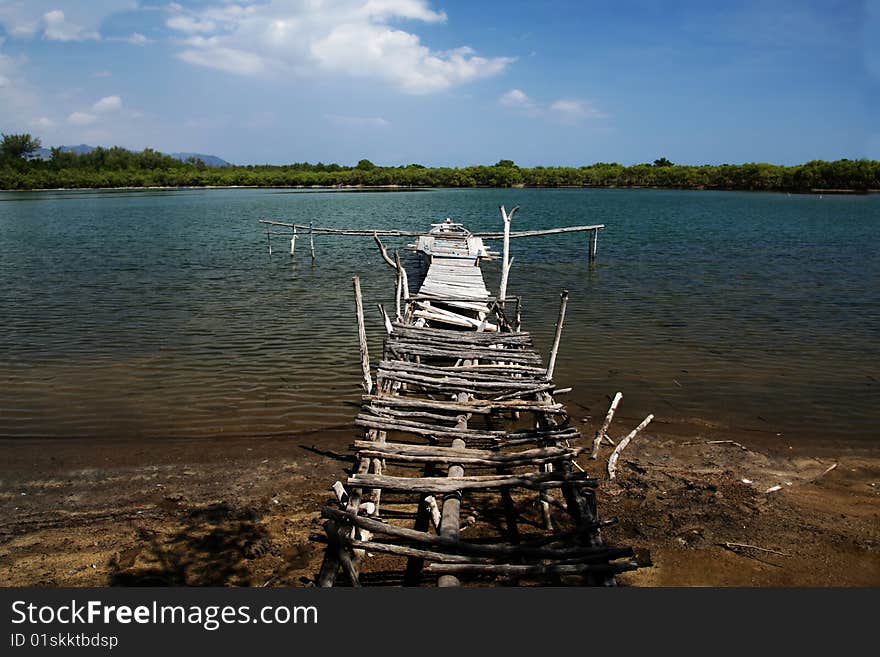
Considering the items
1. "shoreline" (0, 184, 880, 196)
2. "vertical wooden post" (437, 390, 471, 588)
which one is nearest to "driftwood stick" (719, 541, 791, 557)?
"vertical wooden post" (437, 390, 471, 588)

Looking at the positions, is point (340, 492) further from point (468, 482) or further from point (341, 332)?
point (341, 332)

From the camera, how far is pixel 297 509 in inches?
293

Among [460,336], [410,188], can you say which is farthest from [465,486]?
[410,188]

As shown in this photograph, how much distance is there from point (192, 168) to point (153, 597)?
137m

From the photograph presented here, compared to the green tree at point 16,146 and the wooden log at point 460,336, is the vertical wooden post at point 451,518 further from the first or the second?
the green tree at point 16,146

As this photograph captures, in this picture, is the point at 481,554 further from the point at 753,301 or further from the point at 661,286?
the point at 661,286

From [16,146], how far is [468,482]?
12937 centimetres

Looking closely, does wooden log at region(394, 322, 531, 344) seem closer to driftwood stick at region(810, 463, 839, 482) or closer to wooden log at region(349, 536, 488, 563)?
driftwood stick at region(810, 463, 839, 482)

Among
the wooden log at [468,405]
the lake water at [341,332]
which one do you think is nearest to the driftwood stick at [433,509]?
the wooden log at [468,405]

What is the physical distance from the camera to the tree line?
95.3m

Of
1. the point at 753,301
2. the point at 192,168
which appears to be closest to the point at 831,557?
the point at 753,301

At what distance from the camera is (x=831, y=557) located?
6.50 meters

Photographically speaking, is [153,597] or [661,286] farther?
[661,286]

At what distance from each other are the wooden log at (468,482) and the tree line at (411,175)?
109m
